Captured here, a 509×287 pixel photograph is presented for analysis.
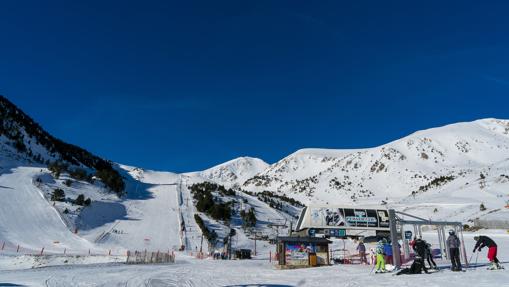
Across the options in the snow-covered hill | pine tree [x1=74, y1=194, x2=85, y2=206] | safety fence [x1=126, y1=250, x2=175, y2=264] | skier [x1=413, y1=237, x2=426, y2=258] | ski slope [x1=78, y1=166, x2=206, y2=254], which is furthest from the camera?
pine tree [x1=74, y1=194, x2=85, y2=206]

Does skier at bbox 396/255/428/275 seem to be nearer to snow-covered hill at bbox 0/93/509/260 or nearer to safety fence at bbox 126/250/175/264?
safety fence at bbox 126/250/175/264

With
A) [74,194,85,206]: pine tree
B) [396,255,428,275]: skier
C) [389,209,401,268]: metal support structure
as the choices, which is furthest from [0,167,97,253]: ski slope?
[396,255,428,275]: skier

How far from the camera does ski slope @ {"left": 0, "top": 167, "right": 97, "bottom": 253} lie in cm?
3725

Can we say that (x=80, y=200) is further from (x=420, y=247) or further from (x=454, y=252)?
(x=454, y=252)

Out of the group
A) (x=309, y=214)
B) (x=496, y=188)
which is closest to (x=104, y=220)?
(x=309, y=214)

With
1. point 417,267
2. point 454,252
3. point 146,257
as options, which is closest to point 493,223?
point 454,252

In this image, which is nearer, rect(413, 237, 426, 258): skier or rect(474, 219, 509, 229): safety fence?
rect(413, 237, 426, 258): skier

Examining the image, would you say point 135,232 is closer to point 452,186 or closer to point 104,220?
point 104,220

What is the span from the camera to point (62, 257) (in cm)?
2769

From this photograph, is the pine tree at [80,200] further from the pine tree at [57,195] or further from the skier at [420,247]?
the skier at [420,247]

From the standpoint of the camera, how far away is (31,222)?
43.1 metres

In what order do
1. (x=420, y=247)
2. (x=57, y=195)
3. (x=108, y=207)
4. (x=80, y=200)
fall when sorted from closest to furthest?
(x=420, y=247) → (x=57, y=195) → (x=80, y=200) → (x=108, y=207)

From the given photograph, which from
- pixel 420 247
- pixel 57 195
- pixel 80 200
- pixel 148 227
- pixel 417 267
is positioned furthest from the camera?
pixel 80 200

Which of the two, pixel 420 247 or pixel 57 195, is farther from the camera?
pixel 57 195
